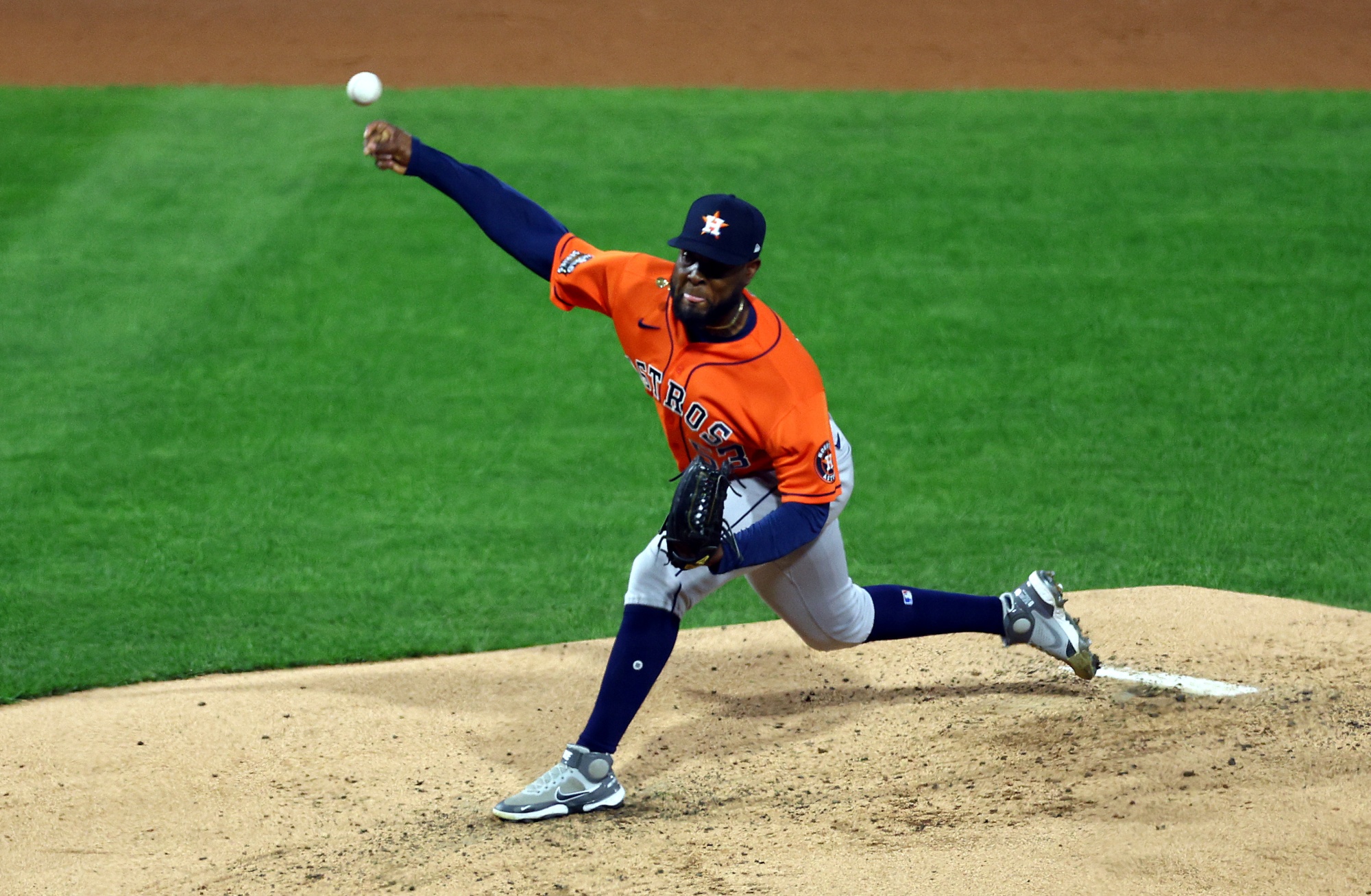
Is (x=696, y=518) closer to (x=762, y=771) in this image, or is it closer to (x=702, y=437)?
(x=702, y=437)

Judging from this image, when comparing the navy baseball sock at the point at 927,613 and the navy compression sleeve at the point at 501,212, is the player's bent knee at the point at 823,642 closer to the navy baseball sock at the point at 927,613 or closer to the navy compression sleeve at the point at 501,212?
the navy baseball sock at the point at 927,613

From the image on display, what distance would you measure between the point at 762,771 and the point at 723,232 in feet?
5.19

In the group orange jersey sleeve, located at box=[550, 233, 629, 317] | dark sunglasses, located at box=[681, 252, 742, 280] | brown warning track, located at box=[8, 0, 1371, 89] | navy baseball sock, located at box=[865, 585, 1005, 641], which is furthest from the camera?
brown warning track, located at box=[8, 0, 1371, 89]

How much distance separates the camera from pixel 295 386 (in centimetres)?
775

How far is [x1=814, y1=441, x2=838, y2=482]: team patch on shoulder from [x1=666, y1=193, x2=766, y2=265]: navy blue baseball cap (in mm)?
545

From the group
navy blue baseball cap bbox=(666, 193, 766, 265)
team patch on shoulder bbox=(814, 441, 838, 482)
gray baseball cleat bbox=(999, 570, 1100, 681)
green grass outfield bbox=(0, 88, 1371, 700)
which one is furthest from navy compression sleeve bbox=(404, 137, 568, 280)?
gray baseball cleat bbox=(999, 570, 1100, 681)

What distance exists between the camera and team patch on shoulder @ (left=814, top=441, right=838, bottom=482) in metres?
3.93

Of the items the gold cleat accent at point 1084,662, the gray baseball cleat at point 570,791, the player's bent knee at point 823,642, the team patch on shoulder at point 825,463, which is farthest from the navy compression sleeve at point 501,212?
the gold cleat accent at point 1084,662

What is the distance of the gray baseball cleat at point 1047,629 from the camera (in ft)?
15.4

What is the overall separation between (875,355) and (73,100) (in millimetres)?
6712

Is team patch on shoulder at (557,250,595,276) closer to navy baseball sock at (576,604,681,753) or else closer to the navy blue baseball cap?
the navy blue baseball cap

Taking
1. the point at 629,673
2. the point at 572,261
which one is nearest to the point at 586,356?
the point at 572,261

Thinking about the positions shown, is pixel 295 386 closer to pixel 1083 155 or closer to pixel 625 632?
pixel 625 632

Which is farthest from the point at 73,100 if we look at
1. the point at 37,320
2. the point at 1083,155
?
the point at 1083,155
